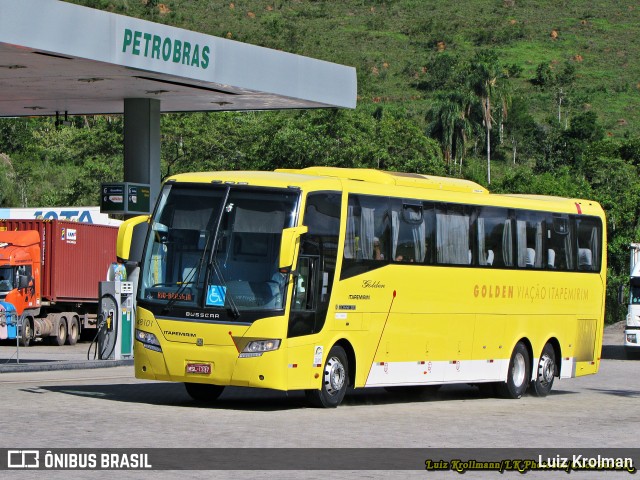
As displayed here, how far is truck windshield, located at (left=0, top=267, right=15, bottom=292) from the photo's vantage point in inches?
1505

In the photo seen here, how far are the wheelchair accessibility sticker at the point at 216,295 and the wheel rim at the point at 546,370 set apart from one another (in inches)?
316

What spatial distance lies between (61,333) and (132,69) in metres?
15.7

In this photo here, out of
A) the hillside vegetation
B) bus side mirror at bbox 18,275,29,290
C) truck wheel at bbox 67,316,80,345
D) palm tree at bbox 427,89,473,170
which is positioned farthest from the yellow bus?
palm tree at bbox 427,89,473,170

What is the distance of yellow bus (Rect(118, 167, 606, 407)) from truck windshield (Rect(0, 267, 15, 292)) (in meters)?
19.4

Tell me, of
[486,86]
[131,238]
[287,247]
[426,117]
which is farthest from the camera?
[426,117]

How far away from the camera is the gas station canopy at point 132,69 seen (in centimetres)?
2459

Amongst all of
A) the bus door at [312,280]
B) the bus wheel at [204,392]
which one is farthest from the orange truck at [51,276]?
the bus door at [312,280]

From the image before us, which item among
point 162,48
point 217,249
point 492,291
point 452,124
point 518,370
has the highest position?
point 452,124

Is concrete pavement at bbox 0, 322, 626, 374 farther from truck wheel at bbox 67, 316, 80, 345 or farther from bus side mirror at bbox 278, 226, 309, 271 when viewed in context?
bus side mirror at bbox 278, 226, 309, 271

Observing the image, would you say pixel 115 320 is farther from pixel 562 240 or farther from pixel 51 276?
pixel 51 276

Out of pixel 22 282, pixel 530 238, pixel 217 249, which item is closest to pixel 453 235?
pixel 530 238

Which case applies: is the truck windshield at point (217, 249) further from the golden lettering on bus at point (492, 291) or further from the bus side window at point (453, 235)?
the golden lettering on bus at point (492, 291)

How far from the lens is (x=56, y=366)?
26375mm

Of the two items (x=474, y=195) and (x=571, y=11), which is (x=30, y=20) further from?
(x=571, y=11)
